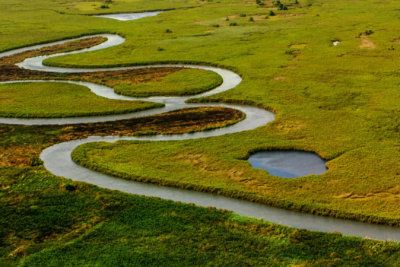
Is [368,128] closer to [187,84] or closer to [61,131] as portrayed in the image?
[187,84]

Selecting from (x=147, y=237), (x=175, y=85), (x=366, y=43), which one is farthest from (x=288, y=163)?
(x=366, y=43)

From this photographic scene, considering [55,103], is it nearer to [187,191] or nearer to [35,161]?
[35,161]

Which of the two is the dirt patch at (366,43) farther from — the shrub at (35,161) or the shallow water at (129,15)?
the shallow water at (129,15)

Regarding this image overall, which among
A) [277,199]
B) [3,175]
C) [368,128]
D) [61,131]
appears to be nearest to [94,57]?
[61,131]

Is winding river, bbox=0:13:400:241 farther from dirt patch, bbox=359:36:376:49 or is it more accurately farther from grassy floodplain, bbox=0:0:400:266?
dirt patch, bbox=359:36:376:49

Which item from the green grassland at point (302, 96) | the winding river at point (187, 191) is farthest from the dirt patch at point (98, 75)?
the green grassland at point (302, 96)

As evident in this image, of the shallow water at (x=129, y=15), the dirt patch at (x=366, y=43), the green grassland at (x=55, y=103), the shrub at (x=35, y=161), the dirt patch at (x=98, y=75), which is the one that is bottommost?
the shrub at (x=35, y=161)

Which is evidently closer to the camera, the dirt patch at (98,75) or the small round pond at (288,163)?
the small round pond at (288,163)

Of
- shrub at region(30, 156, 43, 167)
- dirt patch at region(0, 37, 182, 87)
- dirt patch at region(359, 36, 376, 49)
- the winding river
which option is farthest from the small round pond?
dirt patch at region(359, 36, 376, 49)
